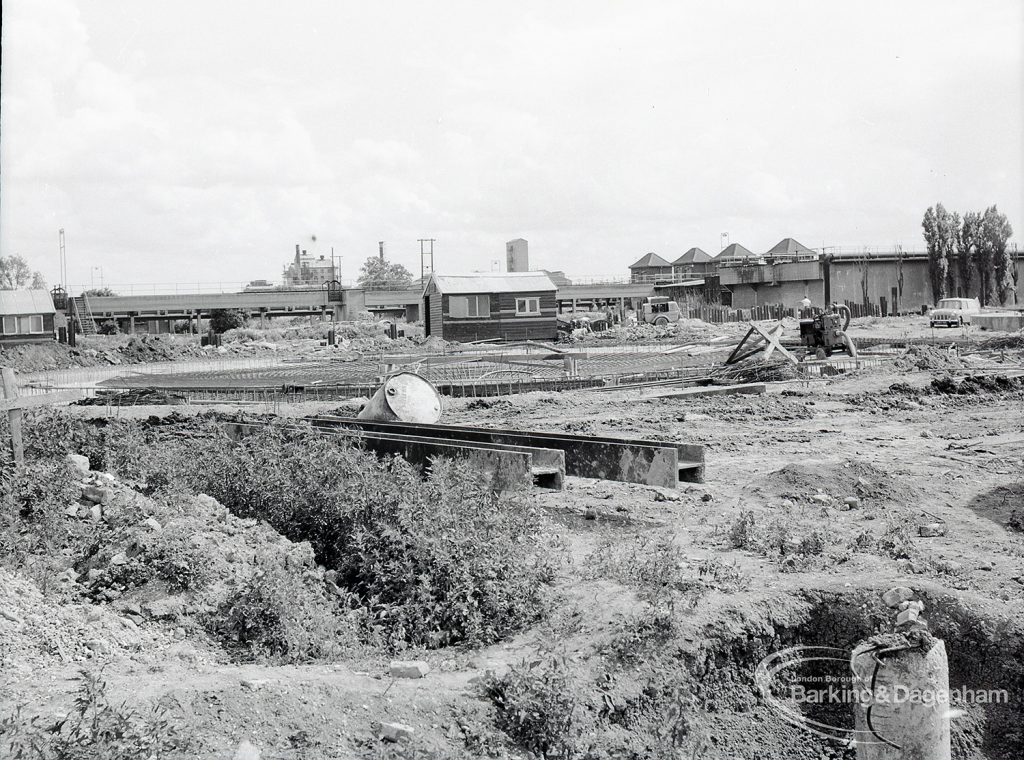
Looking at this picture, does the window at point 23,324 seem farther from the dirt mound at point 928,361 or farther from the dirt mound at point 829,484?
the dirt mound at point 829,484

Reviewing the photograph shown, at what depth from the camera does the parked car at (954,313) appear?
1725 inches

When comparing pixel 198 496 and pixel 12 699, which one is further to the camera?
pixel 198 496

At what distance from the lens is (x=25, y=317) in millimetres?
43000

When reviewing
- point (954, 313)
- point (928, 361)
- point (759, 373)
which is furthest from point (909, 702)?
point (954, 313)

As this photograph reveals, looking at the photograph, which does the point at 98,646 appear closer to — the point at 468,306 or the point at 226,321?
the point at 468,306

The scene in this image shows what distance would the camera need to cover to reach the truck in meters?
50.8

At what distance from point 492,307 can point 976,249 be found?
3820cm

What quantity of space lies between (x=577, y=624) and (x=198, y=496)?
155 inches

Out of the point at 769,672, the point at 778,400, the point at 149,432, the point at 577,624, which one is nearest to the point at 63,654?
the point at 577,624

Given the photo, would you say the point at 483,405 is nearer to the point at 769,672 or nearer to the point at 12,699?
the point at 769,672

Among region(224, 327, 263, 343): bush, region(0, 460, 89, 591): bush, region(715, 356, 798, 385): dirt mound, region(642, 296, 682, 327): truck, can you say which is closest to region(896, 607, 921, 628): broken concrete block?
region(0, 460, 89, 591): bush

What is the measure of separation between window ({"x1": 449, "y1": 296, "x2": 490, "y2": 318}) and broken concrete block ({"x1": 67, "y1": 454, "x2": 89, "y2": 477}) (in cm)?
3296

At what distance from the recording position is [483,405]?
19203 mm

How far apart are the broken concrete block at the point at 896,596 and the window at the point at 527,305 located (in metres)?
37.1
